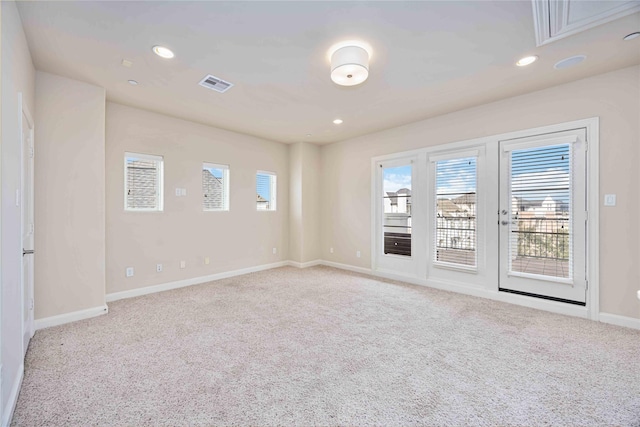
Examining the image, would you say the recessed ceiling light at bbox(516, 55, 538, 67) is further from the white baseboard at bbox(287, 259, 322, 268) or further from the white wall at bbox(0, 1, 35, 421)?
the white baseboard at bbox(287, 259, 322, 268)

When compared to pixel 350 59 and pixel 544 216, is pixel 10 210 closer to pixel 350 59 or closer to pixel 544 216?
pixel 350 59

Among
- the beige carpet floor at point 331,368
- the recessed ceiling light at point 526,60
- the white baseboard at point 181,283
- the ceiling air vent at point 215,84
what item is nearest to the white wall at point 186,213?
the white baseboard at point 181,283

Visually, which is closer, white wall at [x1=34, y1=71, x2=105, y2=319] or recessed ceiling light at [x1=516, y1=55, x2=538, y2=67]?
recessed ceiling light at [x1=516, y1=55, x2=538, y2=67]

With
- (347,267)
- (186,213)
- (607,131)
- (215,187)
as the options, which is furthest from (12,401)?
(607,131)

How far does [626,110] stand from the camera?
295 centimetres

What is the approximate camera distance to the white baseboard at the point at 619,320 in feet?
9.52

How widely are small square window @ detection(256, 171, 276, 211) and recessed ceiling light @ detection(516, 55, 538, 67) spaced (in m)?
4.33

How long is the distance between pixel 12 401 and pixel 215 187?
3.66 meters

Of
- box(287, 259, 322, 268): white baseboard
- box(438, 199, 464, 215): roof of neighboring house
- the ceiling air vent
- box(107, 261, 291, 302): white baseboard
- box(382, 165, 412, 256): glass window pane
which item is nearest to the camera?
the ceiling air vent

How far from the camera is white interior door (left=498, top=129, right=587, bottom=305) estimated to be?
10.7ft

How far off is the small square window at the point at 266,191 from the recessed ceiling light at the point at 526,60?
433cm

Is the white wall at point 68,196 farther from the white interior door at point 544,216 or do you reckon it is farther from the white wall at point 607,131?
the white interior door at point 544,216

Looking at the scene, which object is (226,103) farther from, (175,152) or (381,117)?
(381,117)

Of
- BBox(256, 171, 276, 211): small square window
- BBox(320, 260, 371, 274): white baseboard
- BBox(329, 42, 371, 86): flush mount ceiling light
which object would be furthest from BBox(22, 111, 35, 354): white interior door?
BBox(320, 260, 371, 274): white baseboard
